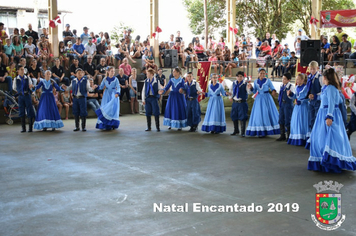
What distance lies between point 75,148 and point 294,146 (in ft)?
14.7

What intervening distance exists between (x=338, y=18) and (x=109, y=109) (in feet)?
33.9

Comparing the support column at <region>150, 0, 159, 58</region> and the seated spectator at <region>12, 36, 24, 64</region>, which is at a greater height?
the support column at <region>150, 0, 159, 58</region>

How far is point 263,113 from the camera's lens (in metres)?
10.1

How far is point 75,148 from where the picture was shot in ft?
29.9

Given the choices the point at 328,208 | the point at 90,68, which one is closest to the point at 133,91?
the point at 90,68

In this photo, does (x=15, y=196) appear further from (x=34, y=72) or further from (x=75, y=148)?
(x=34, y=72)

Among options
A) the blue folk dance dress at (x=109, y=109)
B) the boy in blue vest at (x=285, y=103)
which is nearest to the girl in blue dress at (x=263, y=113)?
the boy in blue vest at (x=285, y=103)

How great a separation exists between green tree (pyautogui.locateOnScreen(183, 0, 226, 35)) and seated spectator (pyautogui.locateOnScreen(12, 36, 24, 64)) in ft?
49.8

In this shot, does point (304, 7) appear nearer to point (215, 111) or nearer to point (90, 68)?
point (90, 68)

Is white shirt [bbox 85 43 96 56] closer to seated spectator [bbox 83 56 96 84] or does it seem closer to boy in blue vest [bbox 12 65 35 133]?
seated spectator [bbox 83 56 96 84]

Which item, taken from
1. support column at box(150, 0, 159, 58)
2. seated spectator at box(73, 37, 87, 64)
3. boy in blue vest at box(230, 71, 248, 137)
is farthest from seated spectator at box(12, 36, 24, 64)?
boy in blue vest at box(230, 71, 248, 137)

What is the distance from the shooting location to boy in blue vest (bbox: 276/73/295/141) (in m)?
9.48

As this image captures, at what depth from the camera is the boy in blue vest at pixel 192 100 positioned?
1103 cm

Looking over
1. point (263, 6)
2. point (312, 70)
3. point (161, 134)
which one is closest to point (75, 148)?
point (161, 134)
